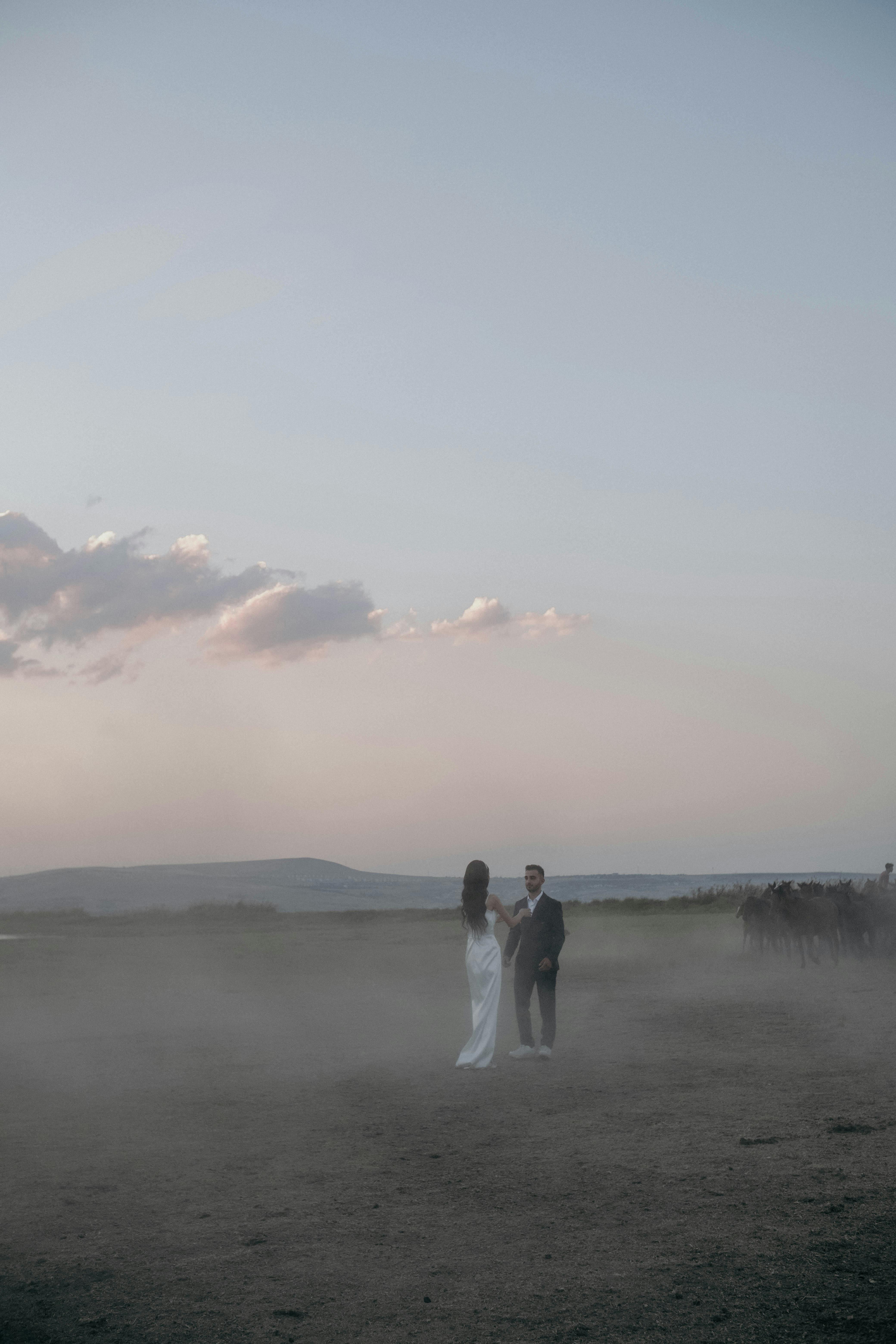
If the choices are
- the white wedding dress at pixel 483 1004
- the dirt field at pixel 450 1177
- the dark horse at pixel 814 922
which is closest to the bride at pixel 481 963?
the white wedding dress at pixel 483 1004

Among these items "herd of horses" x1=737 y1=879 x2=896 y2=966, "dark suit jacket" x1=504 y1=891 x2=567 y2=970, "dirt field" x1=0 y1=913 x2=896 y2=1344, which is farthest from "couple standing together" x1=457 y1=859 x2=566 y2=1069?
"herd of horses" x1=737 y1=879 x2=896 y2=966

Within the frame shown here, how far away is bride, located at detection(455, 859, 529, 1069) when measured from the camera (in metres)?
11.7

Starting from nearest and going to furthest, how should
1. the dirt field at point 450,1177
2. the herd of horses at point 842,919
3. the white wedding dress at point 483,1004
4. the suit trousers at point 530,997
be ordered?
the dirt field at point 450,1177 → the white wedding dress at point 483,1004 → the suit trousers at point 530,997 → the herd of horses at point 842,919

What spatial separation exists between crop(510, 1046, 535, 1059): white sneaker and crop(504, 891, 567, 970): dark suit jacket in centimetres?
90

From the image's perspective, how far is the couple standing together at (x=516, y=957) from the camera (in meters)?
11.8

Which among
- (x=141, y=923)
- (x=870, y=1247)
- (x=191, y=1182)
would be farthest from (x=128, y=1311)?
(x=141, y=923)

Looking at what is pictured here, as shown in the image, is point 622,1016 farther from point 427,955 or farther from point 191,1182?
point 427,955

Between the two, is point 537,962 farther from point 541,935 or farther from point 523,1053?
point 523,1053

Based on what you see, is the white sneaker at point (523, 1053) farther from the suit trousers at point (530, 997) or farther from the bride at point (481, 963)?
the bride at point (481, 963)

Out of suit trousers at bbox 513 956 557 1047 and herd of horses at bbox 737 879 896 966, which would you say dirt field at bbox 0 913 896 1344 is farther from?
herd of horses at bbox 737 879 896 966

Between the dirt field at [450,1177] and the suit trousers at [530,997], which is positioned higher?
the suit trousers at [530,997]

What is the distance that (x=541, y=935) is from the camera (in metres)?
12.3

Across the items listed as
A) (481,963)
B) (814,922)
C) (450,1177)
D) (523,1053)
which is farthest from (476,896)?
(814,922)

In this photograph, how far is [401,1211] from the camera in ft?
22.4
